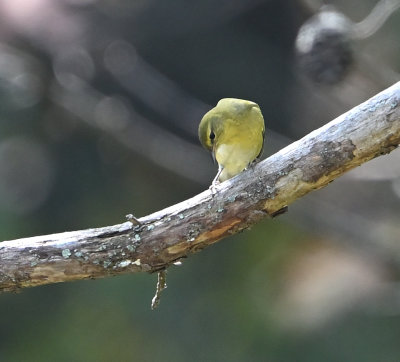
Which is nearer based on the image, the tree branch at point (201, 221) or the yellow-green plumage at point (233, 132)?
the tree branch at point (201, 221)

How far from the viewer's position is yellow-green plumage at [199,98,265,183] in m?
3.83

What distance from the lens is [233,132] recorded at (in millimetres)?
3938

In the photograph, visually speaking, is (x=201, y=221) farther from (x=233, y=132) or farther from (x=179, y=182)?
(x=179, y=182)

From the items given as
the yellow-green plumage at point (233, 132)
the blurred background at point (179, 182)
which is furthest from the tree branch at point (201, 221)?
the blurred background at point (179, 182)

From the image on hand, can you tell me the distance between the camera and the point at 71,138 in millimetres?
7000

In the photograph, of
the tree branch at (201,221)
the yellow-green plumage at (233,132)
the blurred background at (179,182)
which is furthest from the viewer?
the blurred background at (179,182)

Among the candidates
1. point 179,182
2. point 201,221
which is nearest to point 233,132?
point 201,221

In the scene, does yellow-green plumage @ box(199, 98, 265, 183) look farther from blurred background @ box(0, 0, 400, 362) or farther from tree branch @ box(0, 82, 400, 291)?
blurred background @ box(0, 0, 400, 362)

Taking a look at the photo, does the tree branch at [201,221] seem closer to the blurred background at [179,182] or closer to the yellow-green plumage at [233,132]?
the yellow-green plumage at [233,132]

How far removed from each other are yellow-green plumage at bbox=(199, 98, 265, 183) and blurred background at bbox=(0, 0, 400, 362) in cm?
178

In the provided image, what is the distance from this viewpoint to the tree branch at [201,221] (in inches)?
116

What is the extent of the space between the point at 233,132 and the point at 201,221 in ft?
3.15

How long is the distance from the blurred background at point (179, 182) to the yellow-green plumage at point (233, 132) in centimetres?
178

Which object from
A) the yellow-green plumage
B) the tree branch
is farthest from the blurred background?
the tree branch
